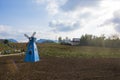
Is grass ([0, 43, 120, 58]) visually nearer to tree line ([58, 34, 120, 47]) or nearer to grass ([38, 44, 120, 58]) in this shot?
grass ([38, 44, 120, 58])

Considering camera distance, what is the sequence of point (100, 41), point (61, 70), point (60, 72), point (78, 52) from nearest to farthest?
point (60, 72)
point (61, 70)
point (78, 52)
point (100, 41)

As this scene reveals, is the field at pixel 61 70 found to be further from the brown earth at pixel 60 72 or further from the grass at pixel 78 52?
the grass at pixel 78 52

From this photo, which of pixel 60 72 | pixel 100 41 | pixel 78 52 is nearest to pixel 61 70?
pixel 60 72

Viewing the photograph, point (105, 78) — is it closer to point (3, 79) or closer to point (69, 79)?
point (69, 79)

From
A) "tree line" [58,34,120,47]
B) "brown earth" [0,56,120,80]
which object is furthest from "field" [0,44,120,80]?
"tree line" [58,34,120,47]

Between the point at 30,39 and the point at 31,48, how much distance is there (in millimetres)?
873

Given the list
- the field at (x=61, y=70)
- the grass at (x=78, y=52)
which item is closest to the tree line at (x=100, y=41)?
the grass at (x=78, y=52)

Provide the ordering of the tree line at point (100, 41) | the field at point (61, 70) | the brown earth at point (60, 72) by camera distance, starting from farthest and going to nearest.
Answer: the tree line at point (100, 41) → the field at point (61, 70) → the brown earth at point (60, 72)

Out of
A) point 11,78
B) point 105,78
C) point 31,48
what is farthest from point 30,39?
point 105,78

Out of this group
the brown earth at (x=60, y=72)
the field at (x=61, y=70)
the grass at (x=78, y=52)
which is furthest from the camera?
the grass at (x=78, y=52)

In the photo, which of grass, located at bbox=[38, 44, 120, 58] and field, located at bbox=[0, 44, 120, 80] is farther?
grass, located at bbox=[38, 44, 120, 58]

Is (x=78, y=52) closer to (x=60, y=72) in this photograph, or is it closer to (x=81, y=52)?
(x=81, y=52)

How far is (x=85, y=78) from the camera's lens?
12.8m

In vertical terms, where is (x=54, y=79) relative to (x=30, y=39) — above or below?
below
